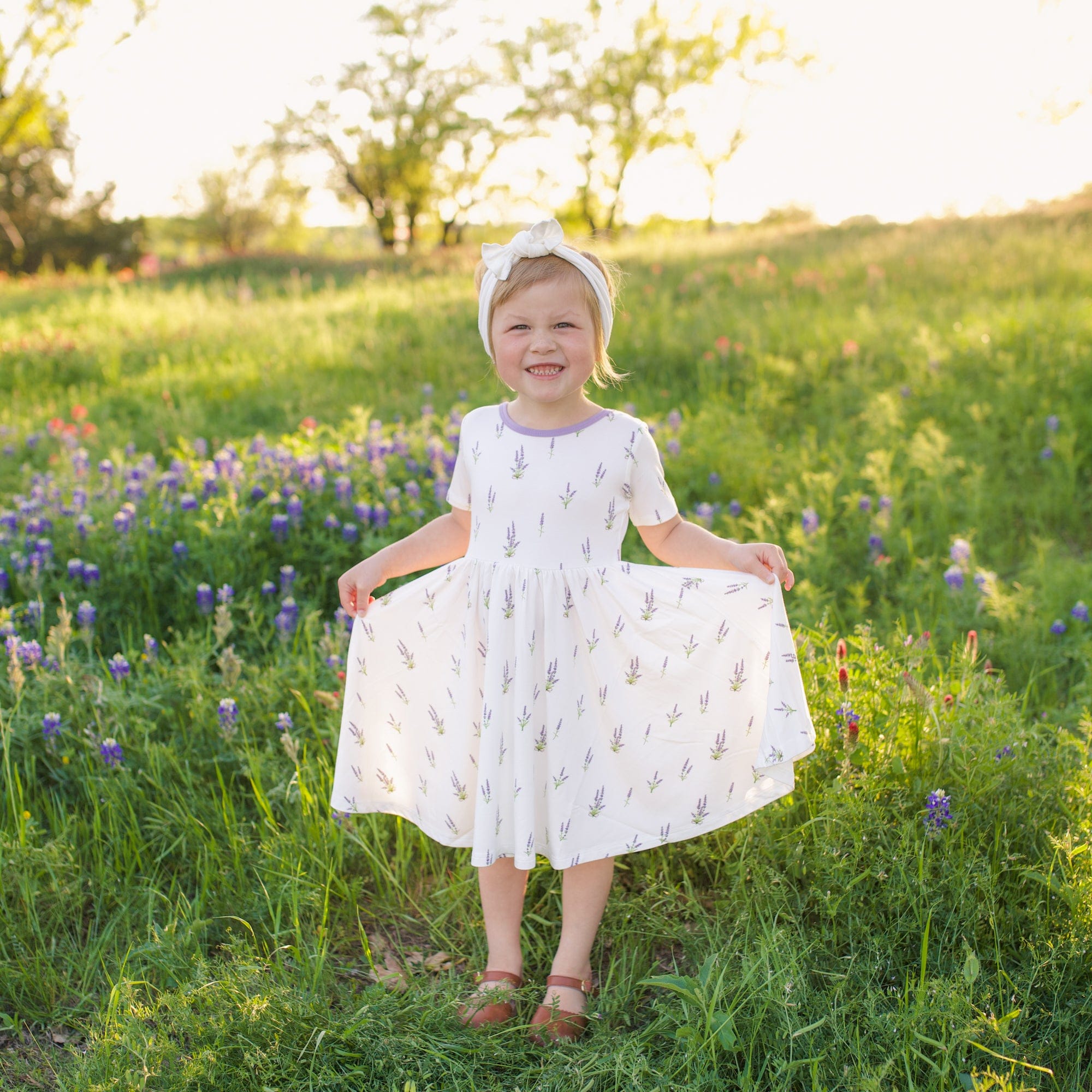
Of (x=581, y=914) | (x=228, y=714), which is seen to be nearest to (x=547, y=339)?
(x=581, y=914)

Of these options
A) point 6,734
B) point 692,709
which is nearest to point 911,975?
point 692,709

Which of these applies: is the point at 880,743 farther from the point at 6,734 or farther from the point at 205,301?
the point at 205,301

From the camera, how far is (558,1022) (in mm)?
2098

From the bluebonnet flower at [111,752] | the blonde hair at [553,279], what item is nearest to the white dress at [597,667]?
the blonde hair at [553,279]

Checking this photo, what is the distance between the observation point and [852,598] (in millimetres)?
3963

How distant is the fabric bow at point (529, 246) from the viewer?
6.79ft

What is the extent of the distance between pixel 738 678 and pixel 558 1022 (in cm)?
92

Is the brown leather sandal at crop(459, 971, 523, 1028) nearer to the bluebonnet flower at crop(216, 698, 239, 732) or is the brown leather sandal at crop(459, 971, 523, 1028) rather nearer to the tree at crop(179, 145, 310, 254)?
the bluebonnet flower at crop(216, 698, 239, 732)

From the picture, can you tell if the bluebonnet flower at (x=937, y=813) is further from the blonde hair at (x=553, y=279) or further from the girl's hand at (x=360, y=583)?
the girl's hand at (x=360, y=583)

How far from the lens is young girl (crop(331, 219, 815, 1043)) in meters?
2.14

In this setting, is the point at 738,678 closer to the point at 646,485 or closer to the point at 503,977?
the point at 646,485

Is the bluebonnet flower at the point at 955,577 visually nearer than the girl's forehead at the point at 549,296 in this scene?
No

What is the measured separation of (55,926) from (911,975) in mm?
2273

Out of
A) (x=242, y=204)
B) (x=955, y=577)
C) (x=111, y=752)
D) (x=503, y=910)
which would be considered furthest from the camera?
(x=242, y=204)
